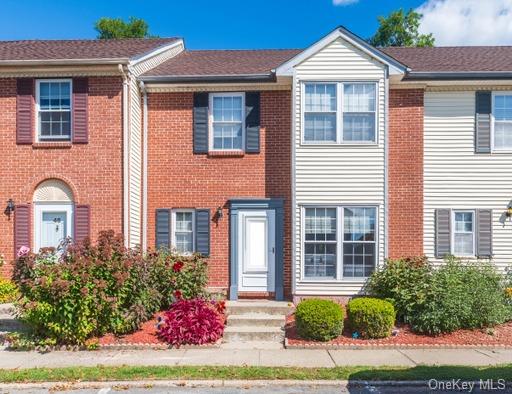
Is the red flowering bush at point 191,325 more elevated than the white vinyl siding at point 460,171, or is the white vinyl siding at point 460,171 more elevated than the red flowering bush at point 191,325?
the white vinyl siding at point 460,171

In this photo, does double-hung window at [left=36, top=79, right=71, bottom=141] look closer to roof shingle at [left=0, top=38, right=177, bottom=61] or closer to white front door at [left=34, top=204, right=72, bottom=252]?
roof shingle at [left=0, top=38, right=177, bottom=61]

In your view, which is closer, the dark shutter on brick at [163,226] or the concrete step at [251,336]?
the concrete step at [251,336]

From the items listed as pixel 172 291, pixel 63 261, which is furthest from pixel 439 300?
pixel 63 261

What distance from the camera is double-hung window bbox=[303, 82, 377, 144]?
12633 mm

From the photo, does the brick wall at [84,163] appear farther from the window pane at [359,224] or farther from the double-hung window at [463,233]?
the double-hung window at [463,233]

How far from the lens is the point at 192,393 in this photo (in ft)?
23.4

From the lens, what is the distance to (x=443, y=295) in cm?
1057

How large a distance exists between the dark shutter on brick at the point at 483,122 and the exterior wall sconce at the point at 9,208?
11588 mm

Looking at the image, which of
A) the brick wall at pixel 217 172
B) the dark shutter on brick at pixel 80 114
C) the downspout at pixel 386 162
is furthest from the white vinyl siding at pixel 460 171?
the dark shutter on brick at pixel 80 114

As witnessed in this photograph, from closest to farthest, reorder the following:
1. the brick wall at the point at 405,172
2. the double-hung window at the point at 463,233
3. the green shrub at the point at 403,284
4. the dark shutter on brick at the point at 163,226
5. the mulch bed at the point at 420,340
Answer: the mulch bed at the point at 420,340
the green shrub at the point at 403,284
the brick wall at the point at 405,172
the double-hung window at the point at 463,233
the dark shutter on brick at the point at 163,226

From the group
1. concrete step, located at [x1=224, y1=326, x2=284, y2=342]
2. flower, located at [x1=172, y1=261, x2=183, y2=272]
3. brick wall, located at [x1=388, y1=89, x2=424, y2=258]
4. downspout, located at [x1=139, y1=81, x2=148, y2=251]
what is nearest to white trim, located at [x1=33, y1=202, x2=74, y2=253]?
downspout, located at [x1=139, y1=81, x2=148, y2=251]

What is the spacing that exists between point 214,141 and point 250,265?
331 cm

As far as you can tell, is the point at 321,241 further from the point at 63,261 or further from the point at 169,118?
the point at 63,261

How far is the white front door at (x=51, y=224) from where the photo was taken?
1279 centimetres
